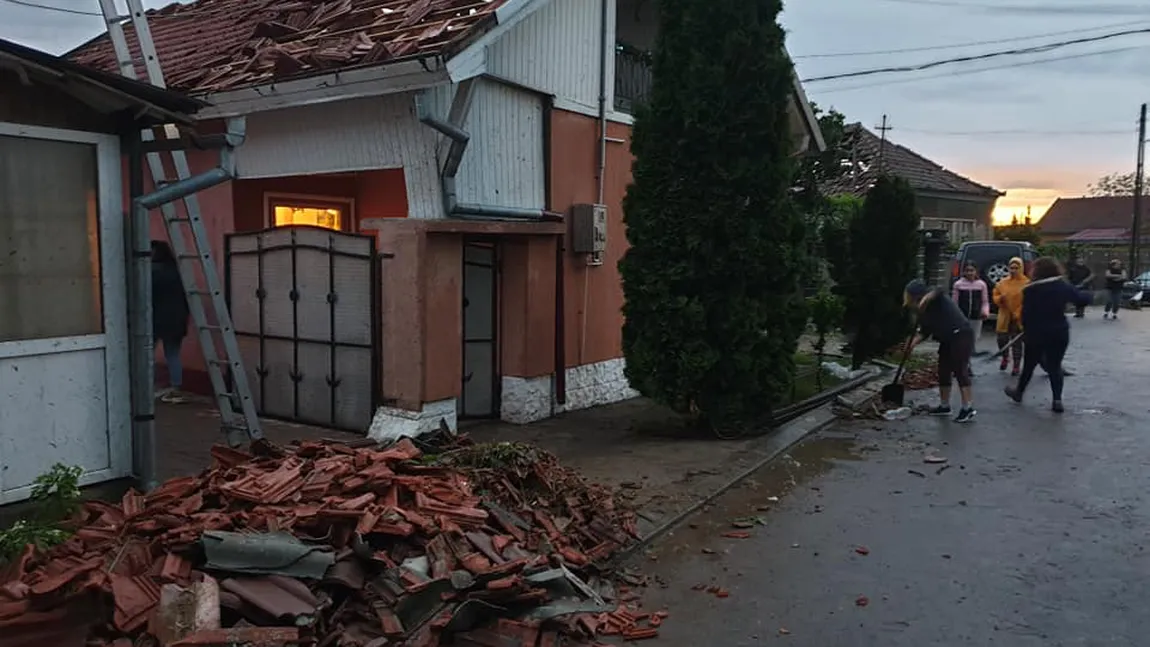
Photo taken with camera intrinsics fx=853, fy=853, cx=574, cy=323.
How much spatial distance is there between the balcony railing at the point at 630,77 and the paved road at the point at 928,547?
5.01 meters

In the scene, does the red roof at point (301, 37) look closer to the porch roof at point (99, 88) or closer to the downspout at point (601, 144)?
the porch roof at point (99, 88)

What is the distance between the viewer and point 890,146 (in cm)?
3550

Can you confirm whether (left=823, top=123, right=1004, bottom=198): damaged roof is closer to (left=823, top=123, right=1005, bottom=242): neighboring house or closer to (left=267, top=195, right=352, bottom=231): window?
(left=823, top=123, right=1005, bottom=242): neighboring house

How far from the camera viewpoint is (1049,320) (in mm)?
10438

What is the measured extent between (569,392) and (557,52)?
393cm

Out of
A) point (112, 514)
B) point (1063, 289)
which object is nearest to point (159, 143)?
point (112, 514)

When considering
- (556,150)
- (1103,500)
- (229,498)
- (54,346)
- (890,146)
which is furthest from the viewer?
(890,146)

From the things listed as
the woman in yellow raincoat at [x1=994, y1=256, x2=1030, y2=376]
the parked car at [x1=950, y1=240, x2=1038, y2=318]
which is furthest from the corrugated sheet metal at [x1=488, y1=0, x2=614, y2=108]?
the parked car at [x1=950, y1=240, x2=1038, y2=318]

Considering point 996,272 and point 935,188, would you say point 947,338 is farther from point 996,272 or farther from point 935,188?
point 935,188

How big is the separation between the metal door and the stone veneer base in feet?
0.67

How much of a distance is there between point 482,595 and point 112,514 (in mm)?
2290

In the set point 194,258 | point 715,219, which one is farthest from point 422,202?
point 715,219

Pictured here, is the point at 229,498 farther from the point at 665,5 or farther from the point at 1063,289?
the point at 1063,289

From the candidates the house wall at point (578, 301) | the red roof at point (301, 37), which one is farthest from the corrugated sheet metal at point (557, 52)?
the red roof at point (301, 37)
